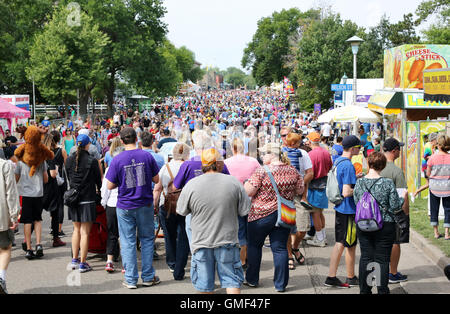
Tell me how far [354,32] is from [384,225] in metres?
45.7

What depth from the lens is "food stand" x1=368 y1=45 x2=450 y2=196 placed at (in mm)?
13688

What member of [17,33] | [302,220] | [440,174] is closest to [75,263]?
[302,220]

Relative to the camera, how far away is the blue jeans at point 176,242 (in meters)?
7.03

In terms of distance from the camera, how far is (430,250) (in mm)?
8422

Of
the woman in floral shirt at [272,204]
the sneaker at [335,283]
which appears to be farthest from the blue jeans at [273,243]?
the sneaker at [335,283]

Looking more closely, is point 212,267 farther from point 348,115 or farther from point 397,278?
point 348,115

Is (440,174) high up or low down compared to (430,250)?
up

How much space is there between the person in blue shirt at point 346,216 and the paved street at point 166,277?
0.17 meters

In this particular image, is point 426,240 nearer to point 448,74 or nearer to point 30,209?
point 448,74

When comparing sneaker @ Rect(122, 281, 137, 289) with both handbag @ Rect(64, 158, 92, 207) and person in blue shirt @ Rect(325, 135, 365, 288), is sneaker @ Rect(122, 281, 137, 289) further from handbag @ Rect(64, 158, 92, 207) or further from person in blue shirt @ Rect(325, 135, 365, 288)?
person in blue shirt @ Rect(325, 135, 365, 288)

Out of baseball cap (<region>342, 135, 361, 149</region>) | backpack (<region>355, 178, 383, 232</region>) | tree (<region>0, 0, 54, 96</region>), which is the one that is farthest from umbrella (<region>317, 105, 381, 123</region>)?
tree (<region>0, 0, 54, 96</region>)

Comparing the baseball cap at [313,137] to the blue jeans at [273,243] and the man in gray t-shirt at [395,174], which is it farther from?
the blue jeans at [273,243]

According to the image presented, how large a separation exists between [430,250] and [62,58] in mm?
31832

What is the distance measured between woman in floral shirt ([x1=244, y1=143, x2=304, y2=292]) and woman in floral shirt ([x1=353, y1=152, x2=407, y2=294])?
2.89 ft
